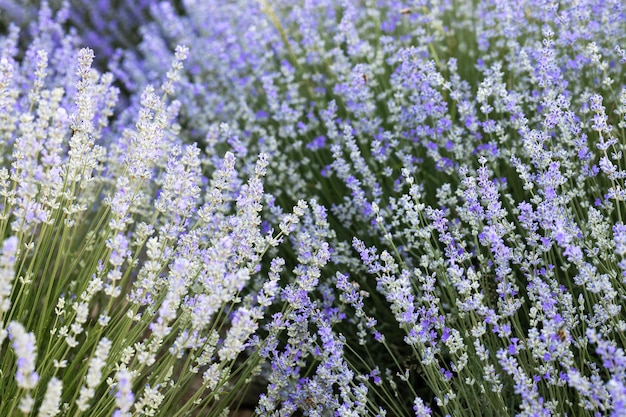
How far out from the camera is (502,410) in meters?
1.77

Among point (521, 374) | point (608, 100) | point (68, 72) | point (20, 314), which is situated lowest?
point (521, 374)

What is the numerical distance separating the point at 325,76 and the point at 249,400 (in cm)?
153

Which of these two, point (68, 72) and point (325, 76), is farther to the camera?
point (325, 76)

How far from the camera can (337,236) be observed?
267 cm

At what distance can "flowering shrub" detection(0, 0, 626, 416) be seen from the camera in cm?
168

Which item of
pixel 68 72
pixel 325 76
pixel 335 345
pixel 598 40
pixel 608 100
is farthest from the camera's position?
pixel 325 76

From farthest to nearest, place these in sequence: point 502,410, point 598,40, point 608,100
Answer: point 598,40
point 608,100
point 502,410

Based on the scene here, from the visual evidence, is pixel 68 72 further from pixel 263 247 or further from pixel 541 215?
pixel 541 215

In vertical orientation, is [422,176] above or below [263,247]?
above

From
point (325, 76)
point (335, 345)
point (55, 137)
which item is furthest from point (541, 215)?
point (325, 76)

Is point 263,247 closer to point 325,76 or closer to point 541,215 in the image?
point 541,215

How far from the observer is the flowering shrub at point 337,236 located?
5.52 ft

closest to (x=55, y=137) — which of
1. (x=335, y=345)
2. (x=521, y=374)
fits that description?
(x=335, y=345)

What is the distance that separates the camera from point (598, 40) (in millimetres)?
2775
